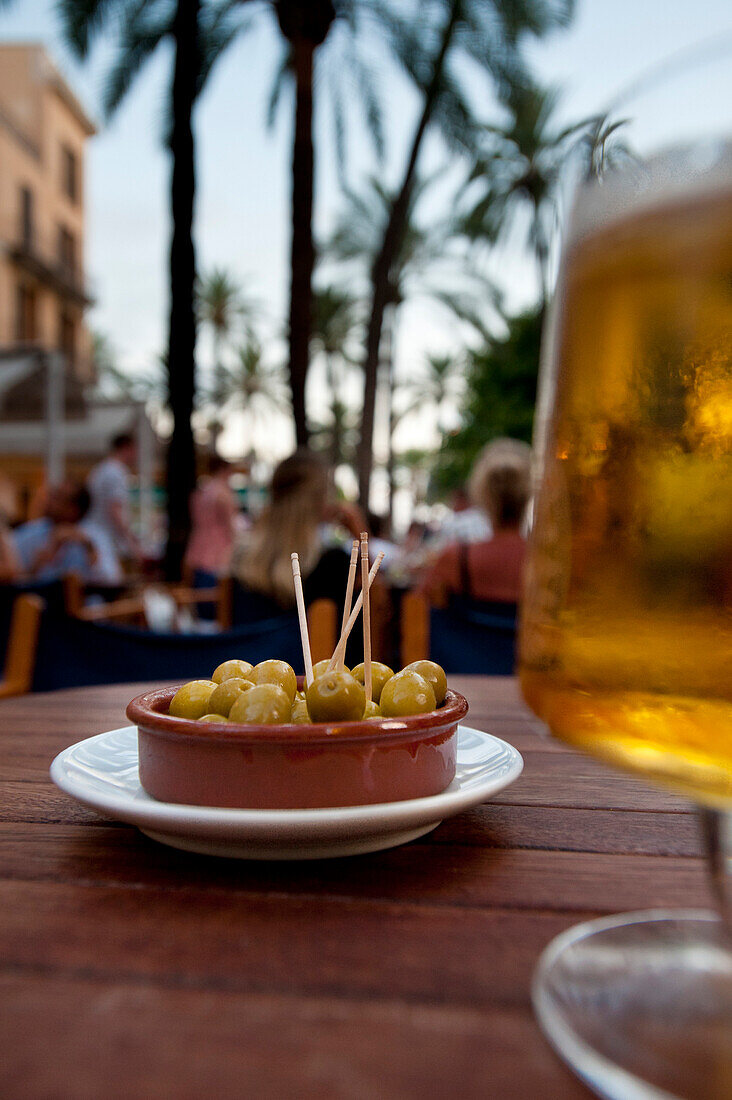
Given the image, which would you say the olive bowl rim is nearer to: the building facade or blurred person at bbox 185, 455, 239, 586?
blurred person at bbox 185, 455, 239, 586

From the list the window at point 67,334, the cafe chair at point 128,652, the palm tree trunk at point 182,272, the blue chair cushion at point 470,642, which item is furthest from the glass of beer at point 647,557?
the window at point 67,334

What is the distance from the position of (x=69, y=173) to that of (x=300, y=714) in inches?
1190

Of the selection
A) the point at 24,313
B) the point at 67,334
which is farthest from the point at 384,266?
the point at 67,334

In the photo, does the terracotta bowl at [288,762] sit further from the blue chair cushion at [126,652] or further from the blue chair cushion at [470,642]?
the blue chair cushion at [470,642]

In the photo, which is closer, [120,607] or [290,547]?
[120,607]

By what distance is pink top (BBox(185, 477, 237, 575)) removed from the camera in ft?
26.1

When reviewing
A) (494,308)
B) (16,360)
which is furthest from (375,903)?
(494,308)

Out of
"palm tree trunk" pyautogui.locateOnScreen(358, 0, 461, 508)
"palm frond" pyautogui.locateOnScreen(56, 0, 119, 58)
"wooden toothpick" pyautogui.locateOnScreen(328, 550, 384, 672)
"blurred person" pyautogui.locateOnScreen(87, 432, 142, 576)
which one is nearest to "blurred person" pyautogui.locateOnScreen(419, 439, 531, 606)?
"wooden toothpick" pyautogui.locateOnScreen(328, 550, 384, 672)

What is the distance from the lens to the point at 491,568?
3.47 m

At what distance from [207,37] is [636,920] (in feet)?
38.6

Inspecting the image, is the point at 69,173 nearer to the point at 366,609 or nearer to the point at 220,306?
the point at 220,306

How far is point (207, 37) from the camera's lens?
33.5ft

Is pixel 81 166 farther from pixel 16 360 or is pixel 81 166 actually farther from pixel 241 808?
pixel 241 808

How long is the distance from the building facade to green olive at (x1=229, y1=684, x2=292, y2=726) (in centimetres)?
2295
